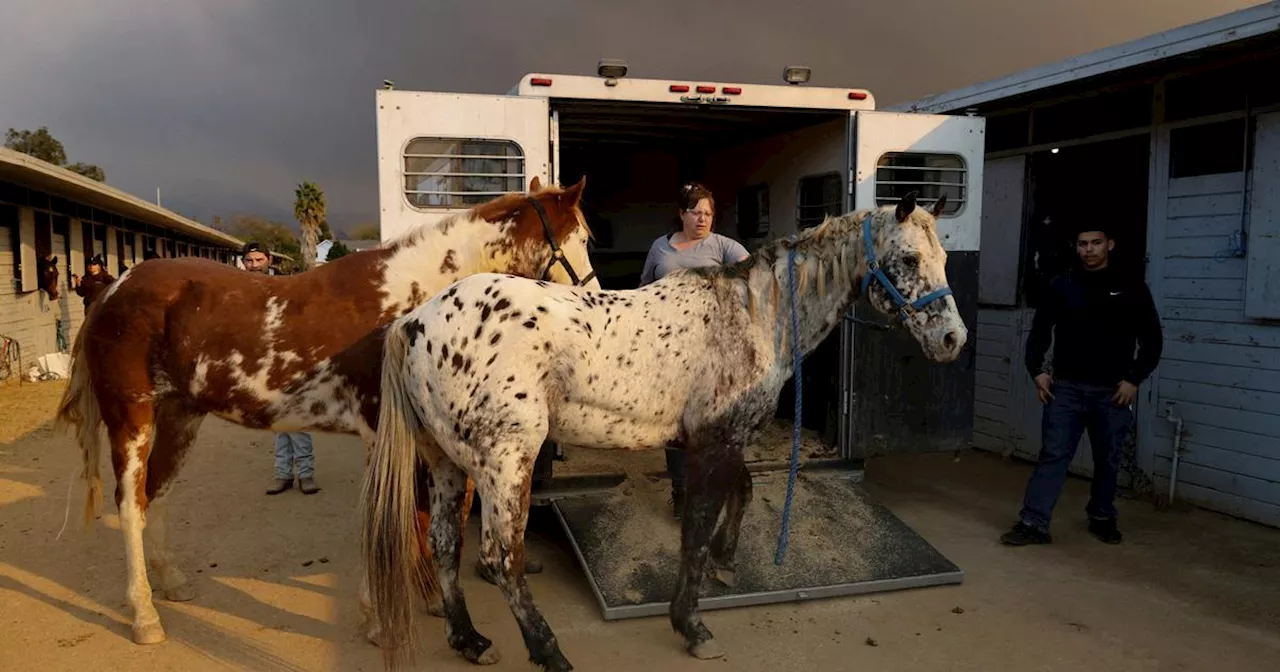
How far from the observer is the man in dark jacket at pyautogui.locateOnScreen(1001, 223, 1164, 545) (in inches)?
181

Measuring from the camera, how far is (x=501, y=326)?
2912 millimetres

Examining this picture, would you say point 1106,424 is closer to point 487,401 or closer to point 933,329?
point 933,329

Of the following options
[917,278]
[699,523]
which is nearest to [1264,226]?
[917,278]

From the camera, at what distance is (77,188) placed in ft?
42.6

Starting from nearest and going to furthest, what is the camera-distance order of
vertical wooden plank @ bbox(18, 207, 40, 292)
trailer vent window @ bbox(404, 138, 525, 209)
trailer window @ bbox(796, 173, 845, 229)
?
trailer vent window @ bbox(404, 138, 525, 209)
trailer window @ bbox(796, 173, 845, 229)
vertical wooden plank @ bbox(18, 207, 40, 292)

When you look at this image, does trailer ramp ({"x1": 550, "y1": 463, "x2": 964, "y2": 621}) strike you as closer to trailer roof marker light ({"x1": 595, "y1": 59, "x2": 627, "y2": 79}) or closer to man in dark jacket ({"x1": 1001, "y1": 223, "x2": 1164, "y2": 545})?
man in dark jacket ({"x1": 1001, "y1": 223, "x2": 1164, "y2": 545})

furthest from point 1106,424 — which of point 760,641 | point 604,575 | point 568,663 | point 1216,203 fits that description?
point 568,663

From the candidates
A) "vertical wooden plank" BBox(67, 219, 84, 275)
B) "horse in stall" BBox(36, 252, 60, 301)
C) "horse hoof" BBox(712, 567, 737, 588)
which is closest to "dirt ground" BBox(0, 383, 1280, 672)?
"horse hoof" BBox(712, 567, 737, 588)

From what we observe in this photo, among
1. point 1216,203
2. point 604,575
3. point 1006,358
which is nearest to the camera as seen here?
point 604,575

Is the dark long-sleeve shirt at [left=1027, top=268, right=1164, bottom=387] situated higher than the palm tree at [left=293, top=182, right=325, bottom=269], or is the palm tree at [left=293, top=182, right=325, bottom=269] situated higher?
the palm tree at [left=293, top=182, right=325, bottom=269]

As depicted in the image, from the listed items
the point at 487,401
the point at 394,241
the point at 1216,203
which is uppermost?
the point at 1216,203

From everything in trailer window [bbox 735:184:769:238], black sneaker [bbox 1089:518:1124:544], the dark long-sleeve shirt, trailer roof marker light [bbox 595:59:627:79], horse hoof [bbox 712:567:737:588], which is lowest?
black sneaker [bbox 1089:518:1124:544]

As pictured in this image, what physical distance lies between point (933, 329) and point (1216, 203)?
3.79 m

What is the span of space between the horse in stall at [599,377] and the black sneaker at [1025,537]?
7.45 feet
